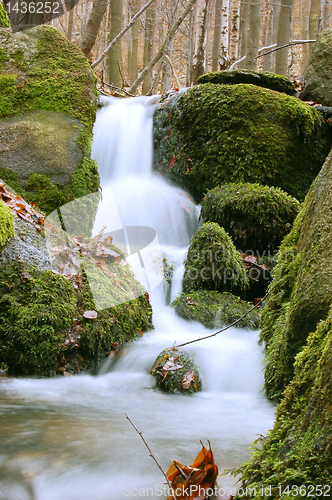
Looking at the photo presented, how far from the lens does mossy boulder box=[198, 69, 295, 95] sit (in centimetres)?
894

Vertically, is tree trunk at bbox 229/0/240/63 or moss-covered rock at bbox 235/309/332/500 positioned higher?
tree trunk at bbox 229/0/240/63

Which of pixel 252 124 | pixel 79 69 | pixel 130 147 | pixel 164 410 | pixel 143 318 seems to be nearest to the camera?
pixel 164 410

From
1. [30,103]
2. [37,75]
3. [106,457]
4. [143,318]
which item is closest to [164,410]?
[106,457]

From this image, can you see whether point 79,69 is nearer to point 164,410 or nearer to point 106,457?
point 164,410

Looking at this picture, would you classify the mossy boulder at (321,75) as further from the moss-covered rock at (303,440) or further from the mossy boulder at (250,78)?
the moss-covered rock at (303,440)

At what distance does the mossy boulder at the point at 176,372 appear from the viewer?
3.68 meters

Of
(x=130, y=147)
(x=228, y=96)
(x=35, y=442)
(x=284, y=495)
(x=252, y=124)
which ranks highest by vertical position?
(x=228, y=96)

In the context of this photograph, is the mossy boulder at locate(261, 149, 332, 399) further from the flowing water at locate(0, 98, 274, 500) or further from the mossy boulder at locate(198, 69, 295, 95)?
the mossy boulder at locate(198, 69, 295, 95)

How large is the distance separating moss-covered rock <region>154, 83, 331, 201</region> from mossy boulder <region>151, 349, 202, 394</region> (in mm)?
4977

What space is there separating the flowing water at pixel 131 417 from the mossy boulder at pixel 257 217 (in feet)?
4.19

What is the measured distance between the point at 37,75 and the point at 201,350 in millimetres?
5401

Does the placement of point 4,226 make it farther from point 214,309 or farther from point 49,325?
point 214,309

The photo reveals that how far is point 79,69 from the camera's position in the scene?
6891 millimetres

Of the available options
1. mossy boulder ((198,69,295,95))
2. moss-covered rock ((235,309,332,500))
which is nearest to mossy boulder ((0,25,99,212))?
mossy boulder ((198,69,295,95))
